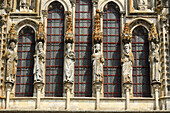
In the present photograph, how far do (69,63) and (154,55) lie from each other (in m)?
3.92

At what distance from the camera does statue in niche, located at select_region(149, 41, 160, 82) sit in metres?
25.1

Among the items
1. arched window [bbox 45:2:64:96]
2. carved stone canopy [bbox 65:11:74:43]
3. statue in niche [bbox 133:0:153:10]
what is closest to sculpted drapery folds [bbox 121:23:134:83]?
statue in niche [bbox 133:0:153:10]

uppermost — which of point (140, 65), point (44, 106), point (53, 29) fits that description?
point (53, 29)

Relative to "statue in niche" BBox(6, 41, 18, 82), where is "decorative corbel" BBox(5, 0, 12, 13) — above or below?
above

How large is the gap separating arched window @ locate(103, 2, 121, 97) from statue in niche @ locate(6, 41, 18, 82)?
166 inches

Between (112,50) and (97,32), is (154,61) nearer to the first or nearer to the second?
(112,50)

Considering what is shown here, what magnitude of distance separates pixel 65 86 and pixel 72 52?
1.64 m

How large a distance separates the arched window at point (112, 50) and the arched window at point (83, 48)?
2.43ft

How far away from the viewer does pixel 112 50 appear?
85.5 feet

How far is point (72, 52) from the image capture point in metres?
25.5

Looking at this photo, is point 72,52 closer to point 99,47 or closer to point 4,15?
point 99,47

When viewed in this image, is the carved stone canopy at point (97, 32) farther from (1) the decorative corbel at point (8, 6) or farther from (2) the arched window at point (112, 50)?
(1) the decorative corbel at point (8, 6)

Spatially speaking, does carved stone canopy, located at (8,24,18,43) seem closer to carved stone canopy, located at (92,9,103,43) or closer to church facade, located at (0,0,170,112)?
church facade, located at (0,0,170,112)

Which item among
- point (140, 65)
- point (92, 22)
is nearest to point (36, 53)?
point (92, 22)
